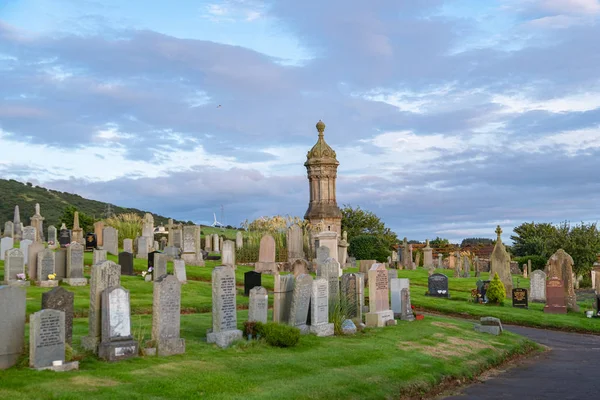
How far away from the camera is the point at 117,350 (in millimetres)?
13312

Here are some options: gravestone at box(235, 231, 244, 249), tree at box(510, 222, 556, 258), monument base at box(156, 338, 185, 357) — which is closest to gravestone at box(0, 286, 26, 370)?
monument base at box(156, 338, 185, 357)

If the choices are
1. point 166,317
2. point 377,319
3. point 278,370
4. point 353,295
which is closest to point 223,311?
point 166,317

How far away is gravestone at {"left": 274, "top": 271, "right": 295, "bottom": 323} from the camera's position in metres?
18.0

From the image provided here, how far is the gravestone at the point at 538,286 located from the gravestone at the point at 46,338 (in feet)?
85.9

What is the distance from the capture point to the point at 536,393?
14492 millimetres

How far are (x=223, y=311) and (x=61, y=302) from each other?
3.75 metres

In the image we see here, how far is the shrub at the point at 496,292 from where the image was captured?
3123 centimetres

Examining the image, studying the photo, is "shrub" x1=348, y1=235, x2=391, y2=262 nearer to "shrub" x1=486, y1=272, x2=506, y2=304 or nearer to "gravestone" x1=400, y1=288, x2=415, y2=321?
"shrub" x1=486, y1=272, x2=506, y2=304

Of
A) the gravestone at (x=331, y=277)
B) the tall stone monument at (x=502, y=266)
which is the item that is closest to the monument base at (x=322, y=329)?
the gravestone at (x=331, y=277)

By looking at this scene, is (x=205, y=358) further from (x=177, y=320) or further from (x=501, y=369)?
(x=501, y=369)

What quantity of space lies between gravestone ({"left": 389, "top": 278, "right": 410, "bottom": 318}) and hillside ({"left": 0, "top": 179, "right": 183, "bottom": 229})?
210ft

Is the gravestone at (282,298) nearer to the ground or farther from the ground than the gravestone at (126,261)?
nearer to the ground

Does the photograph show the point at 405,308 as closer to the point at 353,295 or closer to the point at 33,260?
the point at 353,295

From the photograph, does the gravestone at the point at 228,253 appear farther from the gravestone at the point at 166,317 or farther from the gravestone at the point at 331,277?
the gravestone at the point at 166,317
